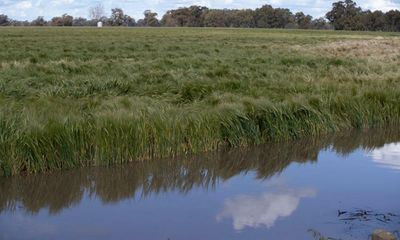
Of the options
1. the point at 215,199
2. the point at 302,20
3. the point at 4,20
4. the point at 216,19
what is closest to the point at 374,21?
the point at 302,20

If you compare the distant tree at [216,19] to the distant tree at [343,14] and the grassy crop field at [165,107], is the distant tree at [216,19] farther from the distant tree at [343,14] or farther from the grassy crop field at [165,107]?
the grassy crop field at [165,107]

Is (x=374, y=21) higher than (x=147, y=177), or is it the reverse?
(x=374, y=21)

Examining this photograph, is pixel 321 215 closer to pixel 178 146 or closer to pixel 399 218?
pixel 399 218

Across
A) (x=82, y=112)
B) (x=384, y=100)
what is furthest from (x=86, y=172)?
(x=384, y=100)

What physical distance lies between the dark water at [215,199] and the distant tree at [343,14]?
101730mm

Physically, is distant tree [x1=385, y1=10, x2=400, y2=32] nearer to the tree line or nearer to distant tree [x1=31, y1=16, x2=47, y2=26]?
the tree line

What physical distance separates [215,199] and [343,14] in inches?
4293

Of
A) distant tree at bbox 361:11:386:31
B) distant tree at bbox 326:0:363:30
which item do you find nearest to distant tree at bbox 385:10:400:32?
distant tree at bbox 361:11:386:31

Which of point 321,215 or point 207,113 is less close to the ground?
point 207,113

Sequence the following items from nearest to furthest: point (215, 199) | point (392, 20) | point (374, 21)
Result: point (215, 199), point (392, 20), point (374, 21)

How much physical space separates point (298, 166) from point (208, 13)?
115637 millimetres

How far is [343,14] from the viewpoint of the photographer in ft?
363

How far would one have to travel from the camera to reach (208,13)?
403ft

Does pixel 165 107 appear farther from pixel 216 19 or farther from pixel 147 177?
pixel 216 19
